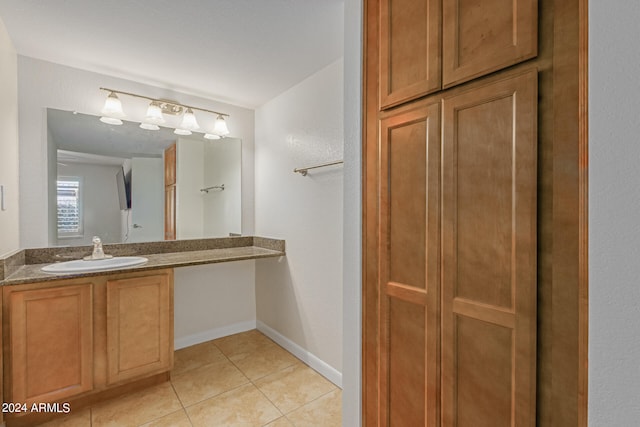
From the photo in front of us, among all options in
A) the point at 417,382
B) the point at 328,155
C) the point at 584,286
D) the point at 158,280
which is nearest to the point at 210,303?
the point at 158,280

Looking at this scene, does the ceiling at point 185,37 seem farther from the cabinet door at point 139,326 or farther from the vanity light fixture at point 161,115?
the cabinet door at point 139,326

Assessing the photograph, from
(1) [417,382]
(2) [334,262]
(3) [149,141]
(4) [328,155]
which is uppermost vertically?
(3) [149,141]

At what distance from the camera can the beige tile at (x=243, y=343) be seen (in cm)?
264

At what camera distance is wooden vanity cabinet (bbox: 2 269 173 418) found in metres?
1.64

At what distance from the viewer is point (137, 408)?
1.89 meters

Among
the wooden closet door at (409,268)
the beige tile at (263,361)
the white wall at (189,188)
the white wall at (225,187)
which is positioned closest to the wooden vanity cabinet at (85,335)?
the beige tile at (263,361)

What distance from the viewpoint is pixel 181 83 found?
97.5 inches

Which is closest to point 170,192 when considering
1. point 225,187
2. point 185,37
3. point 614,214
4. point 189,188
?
point 189,188

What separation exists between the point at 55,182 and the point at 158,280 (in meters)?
1.07

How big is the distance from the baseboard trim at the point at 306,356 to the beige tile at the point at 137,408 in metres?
0.94

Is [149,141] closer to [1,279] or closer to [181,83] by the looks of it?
[181,83]

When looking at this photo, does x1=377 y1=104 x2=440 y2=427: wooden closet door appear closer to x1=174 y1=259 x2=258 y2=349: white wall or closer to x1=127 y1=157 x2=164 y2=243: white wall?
x1=174 y1=259 x2=258 y2=349: white wall

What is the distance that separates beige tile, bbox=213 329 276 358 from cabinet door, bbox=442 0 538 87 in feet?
8.36

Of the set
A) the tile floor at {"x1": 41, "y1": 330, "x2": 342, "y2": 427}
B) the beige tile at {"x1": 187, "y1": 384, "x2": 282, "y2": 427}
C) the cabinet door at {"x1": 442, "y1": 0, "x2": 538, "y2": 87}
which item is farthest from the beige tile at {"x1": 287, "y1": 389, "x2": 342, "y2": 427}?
the cabinet door at {"x1": 442, "y1": 0, "x2": 538, "y2": 87}
